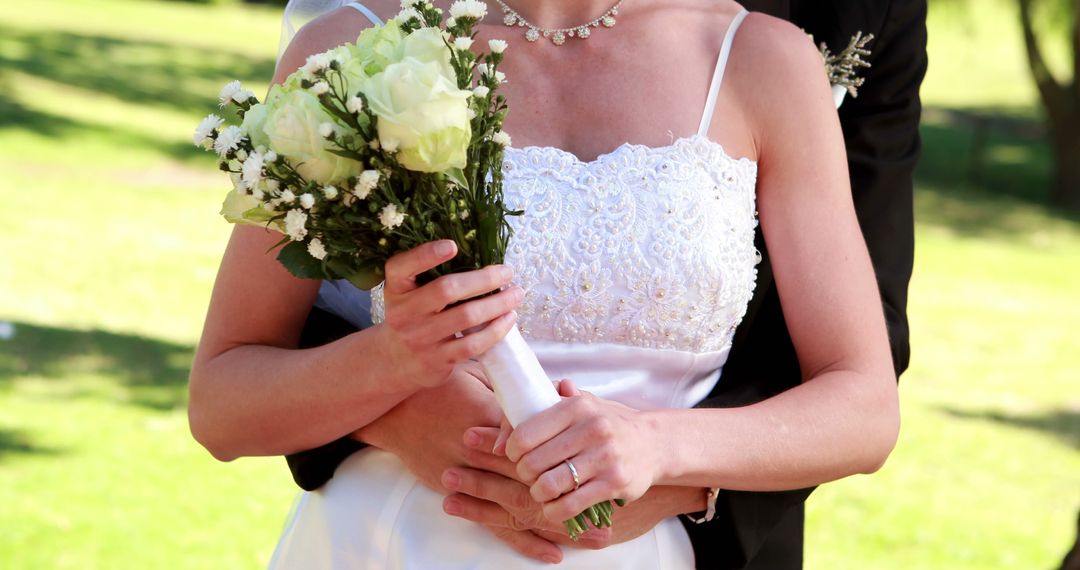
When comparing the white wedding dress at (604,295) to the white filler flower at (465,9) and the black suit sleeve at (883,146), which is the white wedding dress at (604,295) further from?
the white filler flower at (465,9)

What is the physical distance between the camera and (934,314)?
14086 millimetres

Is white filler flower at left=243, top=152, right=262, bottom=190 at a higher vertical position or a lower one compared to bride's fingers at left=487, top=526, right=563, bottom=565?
higher

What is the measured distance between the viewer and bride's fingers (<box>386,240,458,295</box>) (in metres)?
2.24

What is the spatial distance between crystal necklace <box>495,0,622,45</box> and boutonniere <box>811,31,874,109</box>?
65 centimetres

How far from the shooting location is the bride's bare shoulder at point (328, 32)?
9.62ft

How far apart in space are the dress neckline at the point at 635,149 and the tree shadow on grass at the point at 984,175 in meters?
16.2

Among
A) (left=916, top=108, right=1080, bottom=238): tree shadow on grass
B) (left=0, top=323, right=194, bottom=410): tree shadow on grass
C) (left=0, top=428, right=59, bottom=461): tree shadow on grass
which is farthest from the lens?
(left=916, top=108, right=1080, bottom=238): tree shadow on grass

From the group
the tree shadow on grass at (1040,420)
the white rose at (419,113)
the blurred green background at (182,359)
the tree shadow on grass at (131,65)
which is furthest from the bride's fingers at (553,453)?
the tree shadow on grass at (131,65)

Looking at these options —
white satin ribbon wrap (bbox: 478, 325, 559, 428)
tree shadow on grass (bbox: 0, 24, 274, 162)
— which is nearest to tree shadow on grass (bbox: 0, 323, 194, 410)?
white satin ribbon wrap (bbox: 478, 325, 559, 428)

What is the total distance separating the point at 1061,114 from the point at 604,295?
20739 mm

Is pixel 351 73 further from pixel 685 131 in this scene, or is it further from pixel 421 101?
pixel 685 131

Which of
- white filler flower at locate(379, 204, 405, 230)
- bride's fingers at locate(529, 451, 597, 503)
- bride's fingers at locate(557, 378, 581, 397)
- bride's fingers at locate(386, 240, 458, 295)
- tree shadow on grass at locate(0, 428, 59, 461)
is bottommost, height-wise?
tree shadow on grass at locate(0, 428, 59, 461)

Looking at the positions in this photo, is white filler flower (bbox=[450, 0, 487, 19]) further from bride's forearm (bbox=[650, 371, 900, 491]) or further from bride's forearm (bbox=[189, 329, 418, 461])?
bride's forearm (bbox=[650, 371, 900, 491])

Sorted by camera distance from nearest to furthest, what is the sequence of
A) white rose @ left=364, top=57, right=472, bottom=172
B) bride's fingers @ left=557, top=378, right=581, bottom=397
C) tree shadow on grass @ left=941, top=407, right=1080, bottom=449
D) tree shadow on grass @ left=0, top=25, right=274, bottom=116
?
white rose @ left=364, top=57, right=472, bottom=172 → bride's fingers @ left=557, top=378, right=581, bottom=397 → tree shadow on grass @ left=941, top=407, right=1080, bottom=449 → tree shadow on grass @ left=0, top=25, right=274, bottom=116
